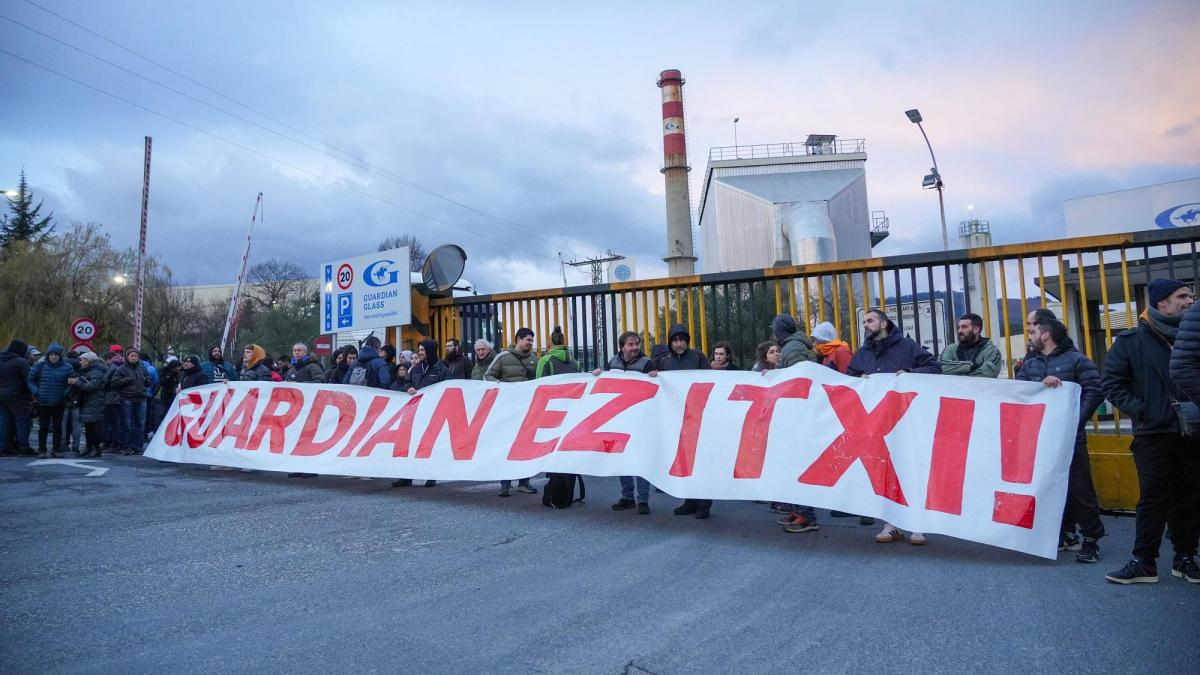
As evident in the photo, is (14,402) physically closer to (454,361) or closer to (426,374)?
(426,374)

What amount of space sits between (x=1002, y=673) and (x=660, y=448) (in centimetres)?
354

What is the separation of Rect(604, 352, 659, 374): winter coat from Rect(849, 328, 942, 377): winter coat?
6.23 feet

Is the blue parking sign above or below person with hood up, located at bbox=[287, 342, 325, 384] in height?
above

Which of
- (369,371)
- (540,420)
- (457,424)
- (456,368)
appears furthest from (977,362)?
(369,371)

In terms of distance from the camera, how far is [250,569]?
4773 mm

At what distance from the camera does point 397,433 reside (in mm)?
7984

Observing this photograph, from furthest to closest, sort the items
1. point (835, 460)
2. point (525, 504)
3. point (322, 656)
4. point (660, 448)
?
point (525, 504), point (660, 448), point (835, 460), point (322, 656)

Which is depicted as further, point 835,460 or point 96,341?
point 96,341

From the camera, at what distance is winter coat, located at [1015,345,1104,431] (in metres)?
5.25

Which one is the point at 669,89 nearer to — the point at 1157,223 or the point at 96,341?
the point at 1157,223

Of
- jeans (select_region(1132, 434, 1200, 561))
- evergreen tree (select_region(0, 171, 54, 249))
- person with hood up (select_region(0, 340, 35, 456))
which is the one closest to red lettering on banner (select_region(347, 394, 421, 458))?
jeans (select_region(1132, 434, 1200, 561))

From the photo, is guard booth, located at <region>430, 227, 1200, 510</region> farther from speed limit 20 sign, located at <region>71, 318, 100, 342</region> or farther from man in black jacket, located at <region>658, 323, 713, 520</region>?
speed limit 20 sign, located at <region>71, 318, 100, 342</region>

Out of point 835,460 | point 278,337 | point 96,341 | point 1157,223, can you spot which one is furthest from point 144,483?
point 278,337

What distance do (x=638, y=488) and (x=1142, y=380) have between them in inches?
156
